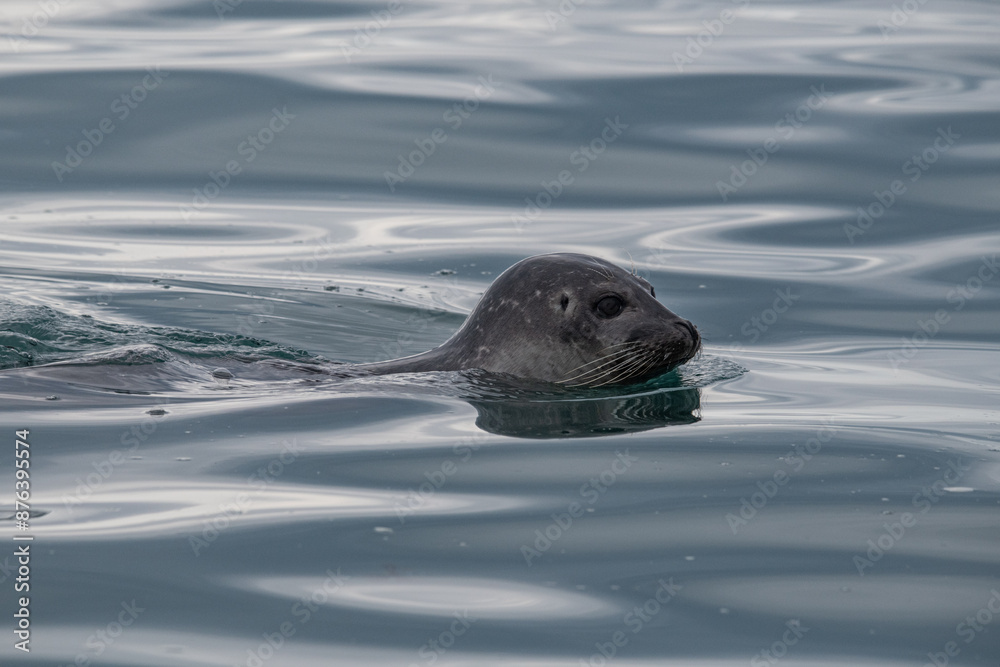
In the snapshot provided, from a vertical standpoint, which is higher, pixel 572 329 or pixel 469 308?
pixel 572 329

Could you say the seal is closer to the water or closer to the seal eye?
the seal eye

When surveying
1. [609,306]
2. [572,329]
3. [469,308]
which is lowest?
[469,308]

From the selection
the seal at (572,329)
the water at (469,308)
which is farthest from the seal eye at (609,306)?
the water at (469,308)

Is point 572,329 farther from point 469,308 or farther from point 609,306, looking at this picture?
point 469,308

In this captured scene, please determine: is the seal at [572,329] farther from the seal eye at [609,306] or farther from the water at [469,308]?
the water at [469,308]

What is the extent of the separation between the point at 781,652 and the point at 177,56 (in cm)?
1310

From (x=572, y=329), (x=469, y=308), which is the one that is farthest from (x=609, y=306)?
(x=469, y=308)

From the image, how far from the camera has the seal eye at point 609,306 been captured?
306 inches

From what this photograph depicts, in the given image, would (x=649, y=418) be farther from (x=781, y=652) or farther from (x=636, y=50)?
(x=636, y=50)

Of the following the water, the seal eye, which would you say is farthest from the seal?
the water

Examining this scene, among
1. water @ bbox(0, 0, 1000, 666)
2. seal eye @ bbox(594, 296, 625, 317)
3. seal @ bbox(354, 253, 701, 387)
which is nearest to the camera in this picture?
water @ bbox(0, 0, 1000, 666)

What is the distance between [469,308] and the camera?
10547 mm

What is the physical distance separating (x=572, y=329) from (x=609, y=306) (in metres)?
0.24

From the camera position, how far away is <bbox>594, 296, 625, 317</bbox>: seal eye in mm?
7766
